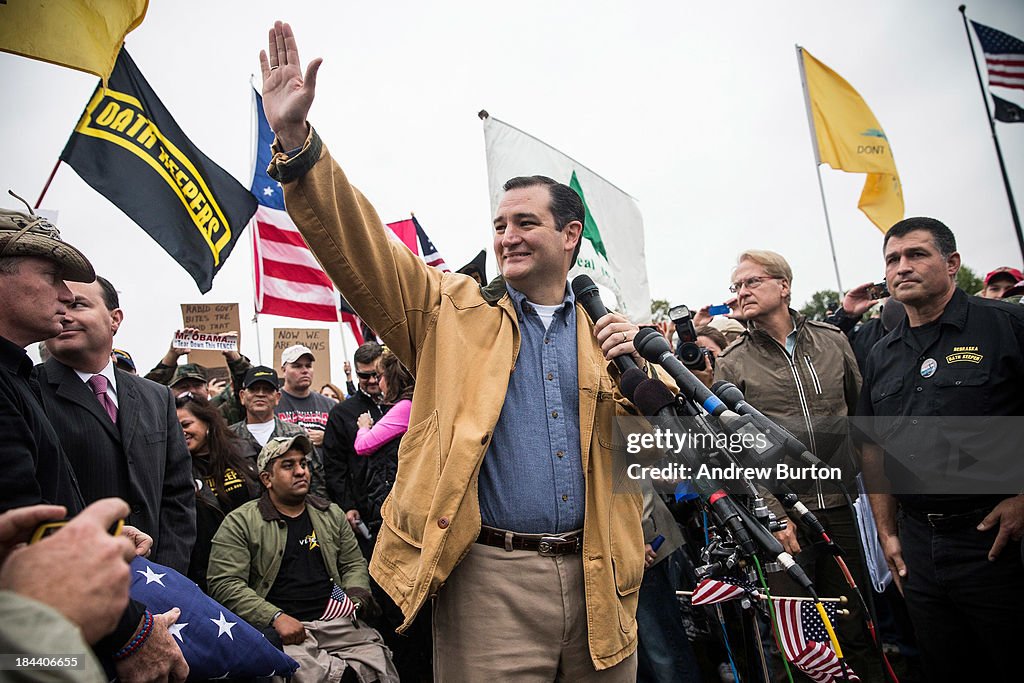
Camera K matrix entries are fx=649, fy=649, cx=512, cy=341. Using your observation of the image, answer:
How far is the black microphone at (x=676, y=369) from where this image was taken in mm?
2016

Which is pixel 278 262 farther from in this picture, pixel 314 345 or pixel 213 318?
pixel 314 345

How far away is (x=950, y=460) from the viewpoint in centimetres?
318

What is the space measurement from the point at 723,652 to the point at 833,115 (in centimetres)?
719

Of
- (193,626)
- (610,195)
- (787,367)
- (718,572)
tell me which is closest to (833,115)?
(610,195)

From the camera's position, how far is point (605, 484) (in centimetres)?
238

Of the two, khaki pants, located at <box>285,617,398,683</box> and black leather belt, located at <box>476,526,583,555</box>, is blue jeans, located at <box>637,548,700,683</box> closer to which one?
khaki pants, located at <box>285,617,398,683</box>

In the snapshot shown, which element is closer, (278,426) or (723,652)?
(723,652)

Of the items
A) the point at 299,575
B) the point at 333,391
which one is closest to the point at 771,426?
the point at 299,575

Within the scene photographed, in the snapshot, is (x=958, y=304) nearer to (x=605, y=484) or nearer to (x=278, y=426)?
(x=605, y=484)

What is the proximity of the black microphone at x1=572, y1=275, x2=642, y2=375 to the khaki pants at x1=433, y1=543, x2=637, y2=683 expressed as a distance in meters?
0.71

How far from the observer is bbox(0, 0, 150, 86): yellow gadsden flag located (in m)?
2.95

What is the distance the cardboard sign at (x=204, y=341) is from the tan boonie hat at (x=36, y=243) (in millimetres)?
4105

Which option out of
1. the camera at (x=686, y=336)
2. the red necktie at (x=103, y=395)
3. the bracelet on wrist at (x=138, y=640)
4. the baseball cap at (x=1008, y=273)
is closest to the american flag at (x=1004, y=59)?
the baseball cap at (x=1008, y=273)

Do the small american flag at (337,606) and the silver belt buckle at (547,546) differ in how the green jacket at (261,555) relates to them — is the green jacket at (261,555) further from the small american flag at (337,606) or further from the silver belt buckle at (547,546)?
the silver belt buckle at (547,546)
